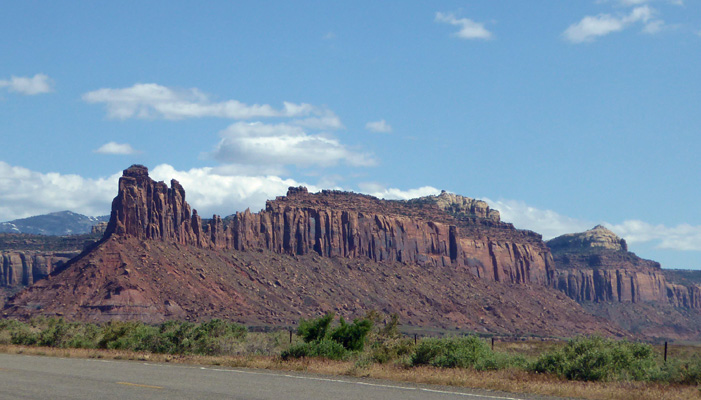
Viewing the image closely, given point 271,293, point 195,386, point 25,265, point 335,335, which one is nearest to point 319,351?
point 335,335

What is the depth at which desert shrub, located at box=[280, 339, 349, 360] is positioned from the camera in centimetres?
2769

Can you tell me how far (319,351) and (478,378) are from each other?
8085mm

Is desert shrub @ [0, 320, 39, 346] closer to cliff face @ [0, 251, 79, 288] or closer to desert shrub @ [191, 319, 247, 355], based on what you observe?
desert shrub @ [191, 319, 247, 355]

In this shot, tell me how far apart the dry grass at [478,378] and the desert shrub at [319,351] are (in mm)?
639

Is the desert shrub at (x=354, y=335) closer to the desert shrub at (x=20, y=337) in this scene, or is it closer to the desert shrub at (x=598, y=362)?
the desert shrub at (x=598, y=362)

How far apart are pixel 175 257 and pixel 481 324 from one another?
59063mm

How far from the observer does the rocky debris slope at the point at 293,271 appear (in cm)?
11744

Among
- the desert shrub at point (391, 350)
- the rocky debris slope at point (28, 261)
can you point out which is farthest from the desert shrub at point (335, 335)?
the rocky debris slope at point (28, 261)

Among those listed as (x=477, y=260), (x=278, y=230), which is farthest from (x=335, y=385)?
(x=477, y=260)

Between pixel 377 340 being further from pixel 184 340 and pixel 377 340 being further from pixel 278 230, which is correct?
pixel 278 230

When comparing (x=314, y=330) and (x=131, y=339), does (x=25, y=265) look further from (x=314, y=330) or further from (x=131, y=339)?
(x=314, y=330)

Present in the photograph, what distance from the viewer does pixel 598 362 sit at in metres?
22.3

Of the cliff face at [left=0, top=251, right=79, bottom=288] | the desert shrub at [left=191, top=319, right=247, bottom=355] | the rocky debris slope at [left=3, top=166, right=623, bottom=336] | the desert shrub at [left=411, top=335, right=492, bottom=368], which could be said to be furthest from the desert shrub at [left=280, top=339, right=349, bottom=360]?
the cliff face at [left=0, top=251, right=79, bottom=288]

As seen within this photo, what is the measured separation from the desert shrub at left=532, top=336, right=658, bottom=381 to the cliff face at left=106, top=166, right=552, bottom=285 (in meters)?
119
